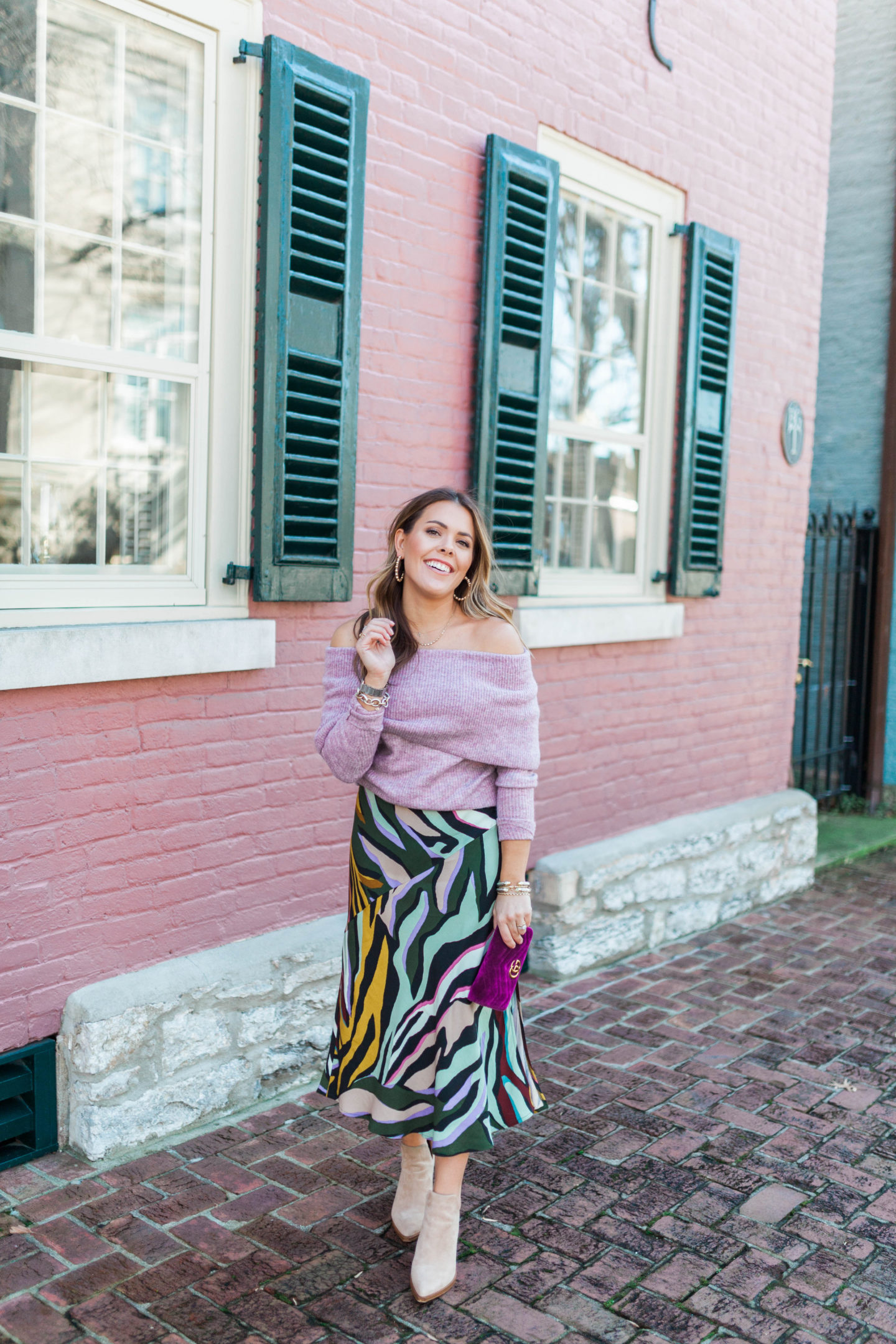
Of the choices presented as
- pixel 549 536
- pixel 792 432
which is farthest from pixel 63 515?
pixel 792 432

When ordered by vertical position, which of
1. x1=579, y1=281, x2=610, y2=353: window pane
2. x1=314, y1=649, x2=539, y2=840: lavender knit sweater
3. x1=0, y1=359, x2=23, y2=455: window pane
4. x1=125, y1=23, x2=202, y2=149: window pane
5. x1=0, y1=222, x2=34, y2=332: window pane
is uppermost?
x1=125, y1=23, x2=202, y2=149: window pane

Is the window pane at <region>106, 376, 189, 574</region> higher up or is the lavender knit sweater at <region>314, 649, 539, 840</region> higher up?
the window pane at <region>106, 376, 189, 574</region>

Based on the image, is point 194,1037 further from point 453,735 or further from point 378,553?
point 378,553

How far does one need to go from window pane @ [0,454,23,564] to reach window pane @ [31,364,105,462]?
0.28ft

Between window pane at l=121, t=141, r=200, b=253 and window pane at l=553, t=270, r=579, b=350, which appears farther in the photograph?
window pane at l=553, t=270, r=579, b=350

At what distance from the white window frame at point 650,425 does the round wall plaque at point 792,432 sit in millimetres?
1160

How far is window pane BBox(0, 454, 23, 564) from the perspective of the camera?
124 inches

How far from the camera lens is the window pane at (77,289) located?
319 cm

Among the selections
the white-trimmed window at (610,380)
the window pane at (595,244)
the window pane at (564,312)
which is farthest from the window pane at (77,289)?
the window pane at (595,244)

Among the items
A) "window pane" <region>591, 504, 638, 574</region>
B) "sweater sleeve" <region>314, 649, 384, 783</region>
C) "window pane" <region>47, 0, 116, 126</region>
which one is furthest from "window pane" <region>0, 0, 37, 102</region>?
"window pane" <region>591, 504, 638, 574</region>

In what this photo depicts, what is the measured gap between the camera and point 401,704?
2.75 metres

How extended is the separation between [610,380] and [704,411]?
0.61 m

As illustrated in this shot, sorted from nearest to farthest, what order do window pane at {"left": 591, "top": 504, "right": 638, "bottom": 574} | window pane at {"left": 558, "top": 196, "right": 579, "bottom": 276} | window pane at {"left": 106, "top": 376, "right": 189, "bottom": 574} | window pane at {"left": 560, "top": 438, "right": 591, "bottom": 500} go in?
1. window pane at {"left": 106, "top": 376, "right": 189, "bottom": 574}
2. window pane at {"left": 558, "top": 196, "right": 579, "bottom": 276}
3. window pane at {"left": 560, "top": 438, "right": 591, "bottom": 500}
4. window pane at {"left": 591, "top": 504, "right": 638, "bottom": 574}

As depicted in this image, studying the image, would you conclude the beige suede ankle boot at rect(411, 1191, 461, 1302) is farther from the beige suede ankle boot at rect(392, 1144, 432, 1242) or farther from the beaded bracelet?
the beaded bracelet
